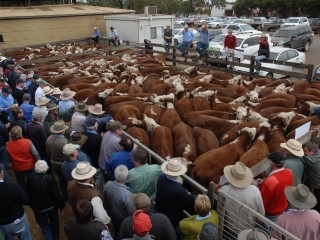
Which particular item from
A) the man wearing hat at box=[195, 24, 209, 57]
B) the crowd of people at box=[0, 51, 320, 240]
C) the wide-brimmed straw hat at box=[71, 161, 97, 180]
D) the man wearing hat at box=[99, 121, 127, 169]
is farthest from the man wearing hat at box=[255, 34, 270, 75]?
the wide-brimmed straw hat at box=[71, 161, 97, 180]

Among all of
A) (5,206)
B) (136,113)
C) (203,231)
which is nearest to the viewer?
(203,231)

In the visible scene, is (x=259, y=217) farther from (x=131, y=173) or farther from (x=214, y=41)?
(x=214, y=41)

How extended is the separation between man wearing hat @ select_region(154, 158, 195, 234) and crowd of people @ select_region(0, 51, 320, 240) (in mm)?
14

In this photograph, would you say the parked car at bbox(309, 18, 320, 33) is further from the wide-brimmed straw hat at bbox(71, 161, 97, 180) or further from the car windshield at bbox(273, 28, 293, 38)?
the wide-brimmed straw hat at bbox(71, 161, 97, 180)

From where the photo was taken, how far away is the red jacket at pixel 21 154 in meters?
5.50

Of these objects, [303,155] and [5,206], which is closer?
[5,206]

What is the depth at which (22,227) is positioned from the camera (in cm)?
451

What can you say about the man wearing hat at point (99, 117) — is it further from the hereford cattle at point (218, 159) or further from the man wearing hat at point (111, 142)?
the hereford cattle at point (218, 159)

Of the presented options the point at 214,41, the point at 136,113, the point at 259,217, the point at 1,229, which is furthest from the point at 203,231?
the point at 214,41

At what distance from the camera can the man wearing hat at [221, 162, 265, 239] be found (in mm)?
3980

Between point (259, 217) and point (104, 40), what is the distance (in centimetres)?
1942

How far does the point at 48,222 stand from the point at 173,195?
2344 millimetres

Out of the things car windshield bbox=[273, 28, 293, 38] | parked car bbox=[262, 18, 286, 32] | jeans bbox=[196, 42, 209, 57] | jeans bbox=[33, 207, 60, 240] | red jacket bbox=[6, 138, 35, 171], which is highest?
parked car bbox=[262, 18, 286, 32]

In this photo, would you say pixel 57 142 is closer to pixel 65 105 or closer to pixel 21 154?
pixel 21 154
